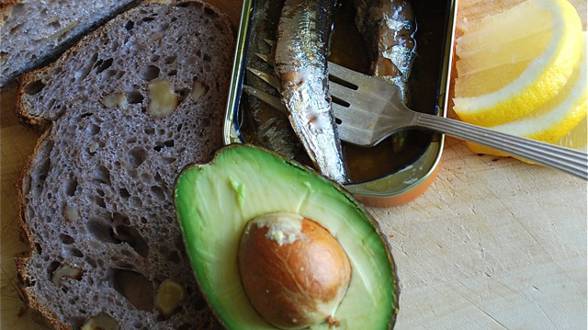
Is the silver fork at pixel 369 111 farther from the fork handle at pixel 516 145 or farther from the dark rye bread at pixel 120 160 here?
the dark rye bread at pixel 120 160

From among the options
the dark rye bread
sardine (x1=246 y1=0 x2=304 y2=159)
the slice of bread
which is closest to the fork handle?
sardine (x1=246 y1=0 x2=304 y2=159)

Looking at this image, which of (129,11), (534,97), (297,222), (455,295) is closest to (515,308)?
(455,295)

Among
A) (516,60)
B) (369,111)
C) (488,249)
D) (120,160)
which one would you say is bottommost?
(488,249)

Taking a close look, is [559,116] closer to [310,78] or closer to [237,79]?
[310,78]

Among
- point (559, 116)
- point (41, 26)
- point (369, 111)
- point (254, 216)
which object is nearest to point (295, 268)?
point (254, 216)

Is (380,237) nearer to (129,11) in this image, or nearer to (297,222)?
(297,222)

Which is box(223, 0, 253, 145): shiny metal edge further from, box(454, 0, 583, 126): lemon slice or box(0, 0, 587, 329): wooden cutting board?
box(454, 0, 583, 126): lemon slice
